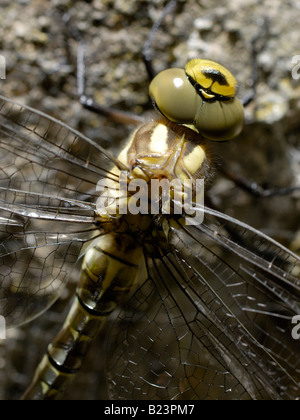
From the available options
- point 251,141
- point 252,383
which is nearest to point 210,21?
point 251,141

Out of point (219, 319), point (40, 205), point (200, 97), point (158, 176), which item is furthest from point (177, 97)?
point (219, 319)

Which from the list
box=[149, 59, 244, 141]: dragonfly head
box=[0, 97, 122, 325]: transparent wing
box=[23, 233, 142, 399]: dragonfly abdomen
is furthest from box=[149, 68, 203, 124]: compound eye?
box=[23, 233, 142, 399]: dragonfly abdomen

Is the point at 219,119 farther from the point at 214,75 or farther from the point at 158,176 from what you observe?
the point at 158,176

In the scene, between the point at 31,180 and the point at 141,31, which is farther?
the point at 141,31

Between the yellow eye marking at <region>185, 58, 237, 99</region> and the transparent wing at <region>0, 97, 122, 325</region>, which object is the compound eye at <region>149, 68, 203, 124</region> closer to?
the yellow eye marking at <region>185, 58, 237, 99</region>
